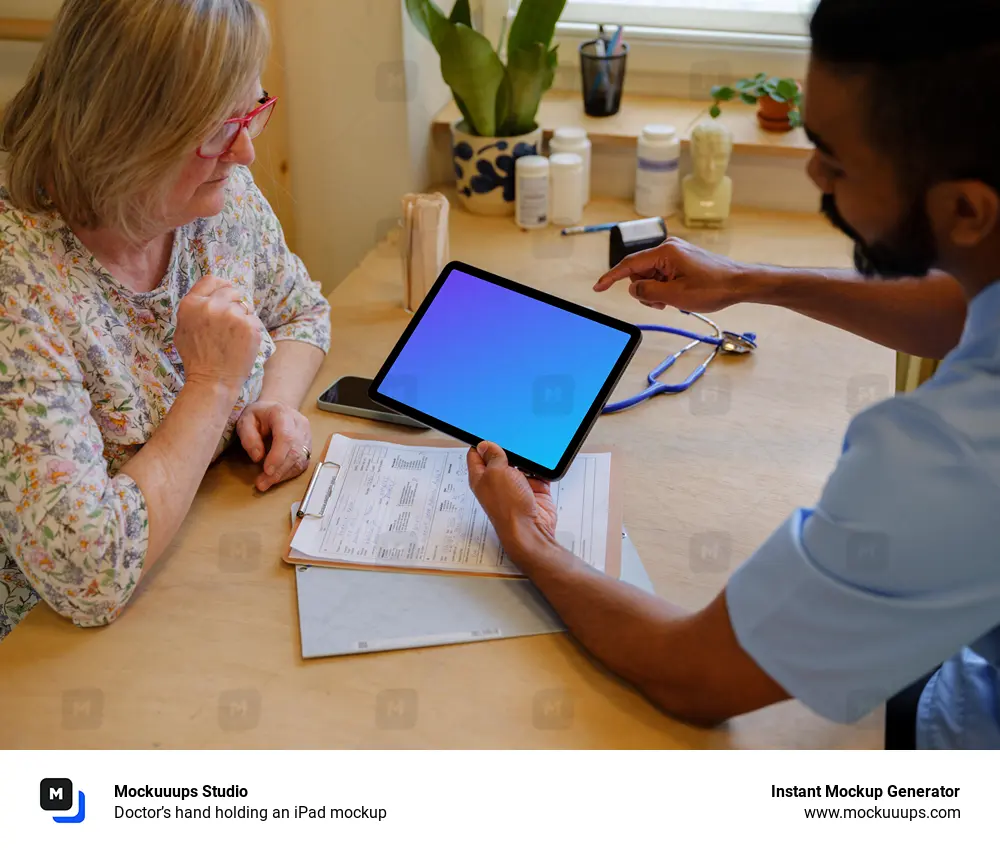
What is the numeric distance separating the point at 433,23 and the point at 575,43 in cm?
44

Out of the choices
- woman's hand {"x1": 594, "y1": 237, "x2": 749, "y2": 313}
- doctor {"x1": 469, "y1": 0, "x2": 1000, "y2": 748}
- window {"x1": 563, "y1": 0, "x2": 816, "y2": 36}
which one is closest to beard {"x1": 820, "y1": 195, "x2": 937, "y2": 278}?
doctor {"x1": 469, "y1": 0, "x2": 1000, "y2": 748}

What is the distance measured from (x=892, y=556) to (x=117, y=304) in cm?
78

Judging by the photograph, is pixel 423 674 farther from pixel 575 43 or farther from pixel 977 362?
pixel 575 43

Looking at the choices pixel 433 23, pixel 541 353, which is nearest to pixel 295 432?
pixel 541 353

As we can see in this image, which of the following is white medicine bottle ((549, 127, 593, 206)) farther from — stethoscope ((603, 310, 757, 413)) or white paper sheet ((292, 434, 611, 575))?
white paper sheet ((292, 434, 611, 575))

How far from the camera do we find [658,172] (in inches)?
68.5

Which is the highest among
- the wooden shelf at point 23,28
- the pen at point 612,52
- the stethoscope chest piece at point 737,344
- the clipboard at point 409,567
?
the wooden shelf at point 23,28

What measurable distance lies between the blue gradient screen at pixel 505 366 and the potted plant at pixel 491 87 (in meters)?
0.62

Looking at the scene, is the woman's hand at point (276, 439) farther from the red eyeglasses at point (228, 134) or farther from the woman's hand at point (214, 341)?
the red eyeglasses at point (228, 134)

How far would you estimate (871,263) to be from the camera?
833mm

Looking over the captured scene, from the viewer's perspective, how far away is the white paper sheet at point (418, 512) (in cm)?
100
